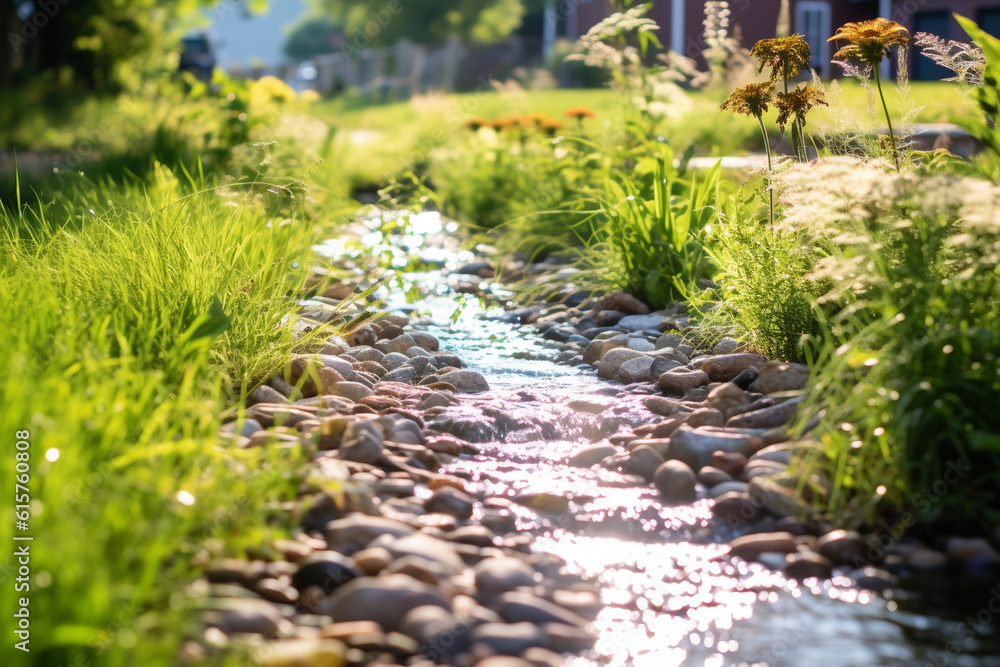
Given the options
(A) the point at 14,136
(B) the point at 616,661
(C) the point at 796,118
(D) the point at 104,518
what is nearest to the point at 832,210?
(C) the point at 796,118

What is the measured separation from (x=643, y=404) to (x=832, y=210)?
3.36 feet

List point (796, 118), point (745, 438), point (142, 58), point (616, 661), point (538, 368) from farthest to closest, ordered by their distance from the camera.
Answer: point (142, 58) < point (538, 368) < point (796, 118) < point (745, 438) < point (616, 661)

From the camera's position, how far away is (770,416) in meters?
3.09

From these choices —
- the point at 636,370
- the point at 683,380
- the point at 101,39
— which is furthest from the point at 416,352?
the point at 101,39

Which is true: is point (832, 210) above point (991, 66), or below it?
below

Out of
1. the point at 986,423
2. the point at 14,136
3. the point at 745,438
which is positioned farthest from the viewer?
the point at 14,136

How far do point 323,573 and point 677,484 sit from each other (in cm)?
115

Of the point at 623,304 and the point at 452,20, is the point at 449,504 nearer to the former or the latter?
the point at 623,304

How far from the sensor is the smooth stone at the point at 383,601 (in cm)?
195

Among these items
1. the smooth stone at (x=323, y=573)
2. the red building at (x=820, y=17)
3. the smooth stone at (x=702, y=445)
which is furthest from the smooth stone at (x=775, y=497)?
the red building at (x=820, y=17)

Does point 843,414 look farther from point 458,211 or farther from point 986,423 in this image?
point 458,211

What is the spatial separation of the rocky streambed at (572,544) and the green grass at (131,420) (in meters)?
0.12

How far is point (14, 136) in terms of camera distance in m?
12.8

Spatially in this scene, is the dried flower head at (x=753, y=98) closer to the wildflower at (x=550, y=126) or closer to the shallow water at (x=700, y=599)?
the shallow water at (x=700, y=599)
